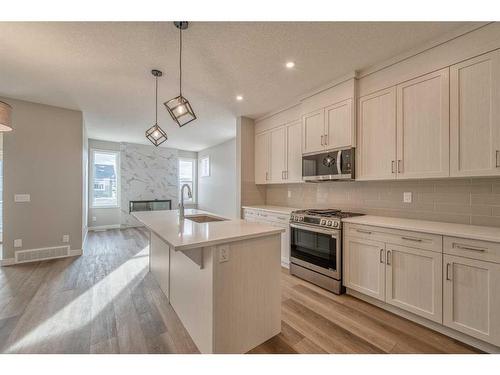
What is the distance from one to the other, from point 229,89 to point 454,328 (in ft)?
11.5

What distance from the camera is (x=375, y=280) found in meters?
2.21

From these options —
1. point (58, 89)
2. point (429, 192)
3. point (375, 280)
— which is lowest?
point (375, 280)

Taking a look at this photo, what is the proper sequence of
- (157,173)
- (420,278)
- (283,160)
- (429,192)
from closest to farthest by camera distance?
1. (420,278)
2. (429,192)
3. (283,160)
4. (157,173)

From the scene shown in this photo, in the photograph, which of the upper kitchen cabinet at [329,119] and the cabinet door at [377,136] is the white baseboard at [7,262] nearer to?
the upper kitchen cabinet at [329,119]

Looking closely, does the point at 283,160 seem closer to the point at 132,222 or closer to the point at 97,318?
the point at 97,318

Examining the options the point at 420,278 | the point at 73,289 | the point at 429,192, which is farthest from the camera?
the point at 73,289

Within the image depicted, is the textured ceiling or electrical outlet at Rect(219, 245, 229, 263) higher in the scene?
the textured ceiling

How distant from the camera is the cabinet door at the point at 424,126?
202cm

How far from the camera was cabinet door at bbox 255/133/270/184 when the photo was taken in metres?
4.11

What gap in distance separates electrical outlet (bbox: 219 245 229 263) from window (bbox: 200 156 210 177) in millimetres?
6311

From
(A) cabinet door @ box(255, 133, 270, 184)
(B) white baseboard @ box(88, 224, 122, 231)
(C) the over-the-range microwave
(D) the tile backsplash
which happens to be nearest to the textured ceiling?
(A) cabinet door @ box(255, 133, 270, 184)

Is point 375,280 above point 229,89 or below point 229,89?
below

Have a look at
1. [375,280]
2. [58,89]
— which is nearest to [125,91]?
[58,89]

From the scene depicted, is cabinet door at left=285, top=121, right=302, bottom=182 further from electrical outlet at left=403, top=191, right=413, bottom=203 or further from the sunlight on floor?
the sunlight on floor
